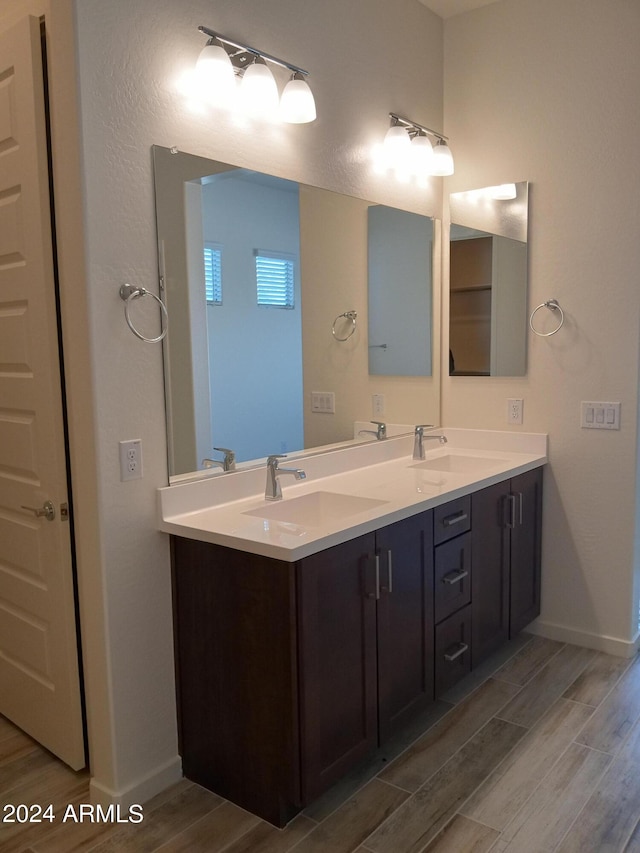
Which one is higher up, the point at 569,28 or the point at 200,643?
the point at 569,28

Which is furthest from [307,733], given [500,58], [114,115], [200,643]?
[500,58]

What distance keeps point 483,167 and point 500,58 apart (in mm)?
470

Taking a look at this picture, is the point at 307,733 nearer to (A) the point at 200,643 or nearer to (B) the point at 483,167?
(A) the point at 200,643

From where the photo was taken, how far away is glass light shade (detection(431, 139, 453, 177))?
3.23 m

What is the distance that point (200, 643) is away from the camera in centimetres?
216

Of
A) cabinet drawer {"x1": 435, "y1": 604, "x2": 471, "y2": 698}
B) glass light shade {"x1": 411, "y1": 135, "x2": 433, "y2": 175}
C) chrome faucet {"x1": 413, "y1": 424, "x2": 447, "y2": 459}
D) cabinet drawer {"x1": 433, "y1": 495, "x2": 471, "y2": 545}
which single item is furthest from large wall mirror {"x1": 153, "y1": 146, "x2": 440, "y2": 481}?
cabinet drawer {"x1": 435, "y1": 604, "x2": 471, "y2": 698}

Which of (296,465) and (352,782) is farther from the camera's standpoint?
(296,465)

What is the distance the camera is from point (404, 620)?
2326mm

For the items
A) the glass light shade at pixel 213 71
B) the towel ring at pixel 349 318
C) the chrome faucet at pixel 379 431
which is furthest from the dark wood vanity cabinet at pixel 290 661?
the glass light shade at pixel 213 71

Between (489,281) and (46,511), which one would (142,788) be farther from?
(489,281)

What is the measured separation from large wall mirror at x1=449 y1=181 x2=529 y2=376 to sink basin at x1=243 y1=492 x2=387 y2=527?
1.23 meters

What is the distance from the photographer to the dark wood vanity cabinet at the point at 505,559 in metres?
2.78

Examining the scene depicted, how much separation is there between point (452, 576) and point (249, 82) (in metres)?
1.84

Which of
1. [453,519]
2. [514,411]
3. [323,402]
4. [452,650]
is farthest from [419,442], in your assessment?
[452,650]
